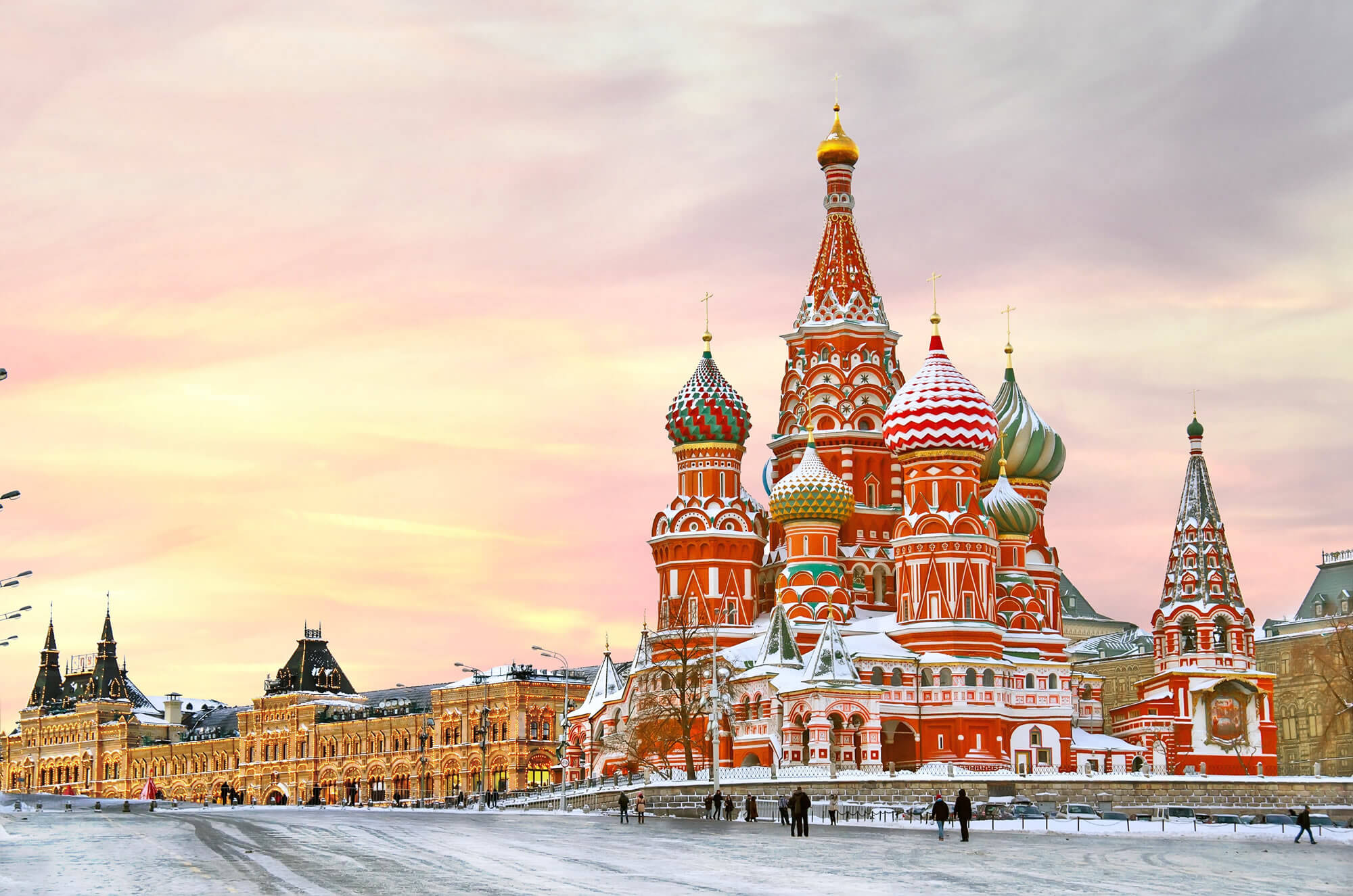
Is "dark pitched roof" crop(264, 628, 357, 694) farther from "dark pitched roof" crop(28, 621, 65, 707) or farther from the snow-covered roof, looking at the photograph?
the snow-covered roof

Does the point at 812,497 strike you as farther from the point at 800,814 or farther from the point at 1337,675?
the point at 800,814

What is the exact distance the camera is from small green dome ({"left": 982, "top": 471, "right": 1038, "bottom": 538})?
248 ft

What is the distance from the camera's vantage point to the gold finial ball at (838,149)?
7906 centimetres

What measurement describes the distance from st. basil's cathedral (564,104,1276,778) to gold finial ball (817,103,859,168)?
4.9 inches

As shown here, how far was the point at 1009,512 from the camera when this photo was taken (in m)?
75.7

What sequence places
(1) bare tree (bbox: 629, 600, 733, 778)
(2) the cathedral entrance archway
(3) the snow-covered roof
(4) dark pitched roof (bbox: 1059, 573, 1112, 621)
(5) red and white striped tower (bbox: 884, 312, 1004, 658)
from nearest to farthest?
(1) bare tree (bbox: 629, 600, 733, 778) → (2) the cathedral entrance archway → (5) red and white striped tower (bbox: 884, 312, 1004, 658) → (3) the snow-covered roof → (4) dark pitched roof (bbox: 1059, 573, 1112, 621)

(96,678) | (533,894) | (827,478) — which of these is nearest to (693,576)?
(827,478)

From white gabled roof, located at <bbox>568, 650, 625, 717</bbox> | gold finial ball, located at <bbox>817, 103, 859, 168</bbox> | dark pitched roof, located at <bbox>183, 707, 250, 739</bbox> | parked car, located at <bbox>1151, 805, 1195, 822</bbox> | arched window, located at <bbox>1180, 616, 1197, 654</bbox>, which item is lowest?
parked car, located at <bbox>1151, 805, 1195, 822</bbox>

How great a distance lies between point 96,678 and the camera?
161625 millimetres

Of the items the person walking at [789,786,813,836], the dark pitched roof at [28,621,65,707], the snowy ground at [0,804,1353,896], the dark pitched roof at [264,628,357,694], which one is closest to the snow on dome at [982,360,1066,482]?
the snowy ground at [0,804,1353,896]

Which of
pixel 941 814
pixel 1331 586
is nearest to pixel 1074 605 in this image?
pixel 1331 586

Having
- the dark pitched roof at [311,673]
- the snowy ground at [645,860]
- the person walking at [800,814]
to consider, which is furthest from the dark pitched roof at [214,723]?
the person walking at [800,814]

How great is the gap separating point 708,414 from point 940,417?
1019 centimetres

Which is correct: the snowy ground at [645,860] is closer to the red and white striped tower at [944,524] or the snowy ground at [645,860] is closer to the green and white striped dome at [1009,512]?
the red and white striped tower at [944,524]
